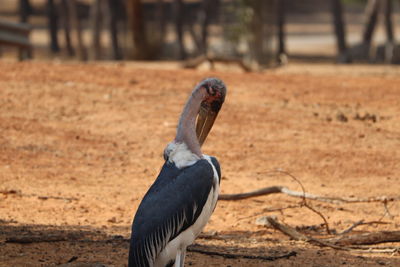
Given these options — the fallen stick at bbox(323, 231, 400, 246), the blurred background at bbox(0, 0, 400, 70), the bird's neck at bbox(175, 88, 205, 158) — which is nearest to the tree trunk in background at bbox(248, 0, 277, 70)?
the blurred background at bbox(0, 0, 400, 70)

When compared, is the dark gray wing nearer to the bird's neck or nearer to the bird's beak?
the bird's neck

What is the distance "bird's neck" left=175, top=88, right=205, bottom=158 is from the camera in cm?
498

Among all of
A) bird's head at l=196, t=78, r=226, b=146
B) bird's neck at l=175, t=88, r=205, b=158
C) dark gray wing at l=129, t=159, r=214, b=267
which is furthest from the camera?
bird's head at l=196, t=78, r=226, b=146

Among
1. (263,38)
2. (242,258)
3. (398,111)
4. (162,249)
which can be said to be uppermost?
(162,249)

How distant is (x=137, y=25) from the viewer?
2064 cm

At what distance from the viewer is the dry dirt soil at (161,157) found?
6180 millimetres

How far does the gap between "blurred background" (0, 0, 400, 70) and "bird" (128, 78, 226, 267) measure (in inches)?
372

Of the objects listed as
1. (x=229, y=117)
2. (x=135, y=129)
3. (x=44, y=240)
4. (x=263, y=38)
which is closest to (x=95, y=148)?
(x=135, y=129)

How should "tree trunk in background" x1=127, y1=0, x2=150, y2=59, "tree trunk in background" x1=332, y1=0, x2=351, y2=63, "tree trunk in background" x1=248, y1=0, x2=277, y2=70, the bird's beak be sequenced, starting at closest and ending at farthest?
the bird's beak, "tree trunk in background" x1=127, y1=0, x2=150, y2=59, "tree trunk in background" x1=248, y1=0, x2=277, y2=70, "tree trunk in background" x1=332, y1=0, x2=351, y2=63

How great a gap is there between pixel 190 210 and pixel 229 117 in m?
5.72

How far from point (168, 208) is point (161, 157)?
4.39m

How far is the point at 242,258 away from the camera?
5770 mm

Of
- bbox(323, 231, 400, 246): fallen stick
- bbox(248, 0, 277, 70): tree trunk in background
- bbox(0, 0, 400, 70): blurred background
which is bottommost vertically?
bbox(0, 0, 400, 70): blurred background

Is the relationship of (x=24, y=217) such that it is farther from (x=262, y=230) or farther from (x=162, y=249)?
(x=162, y=249)
